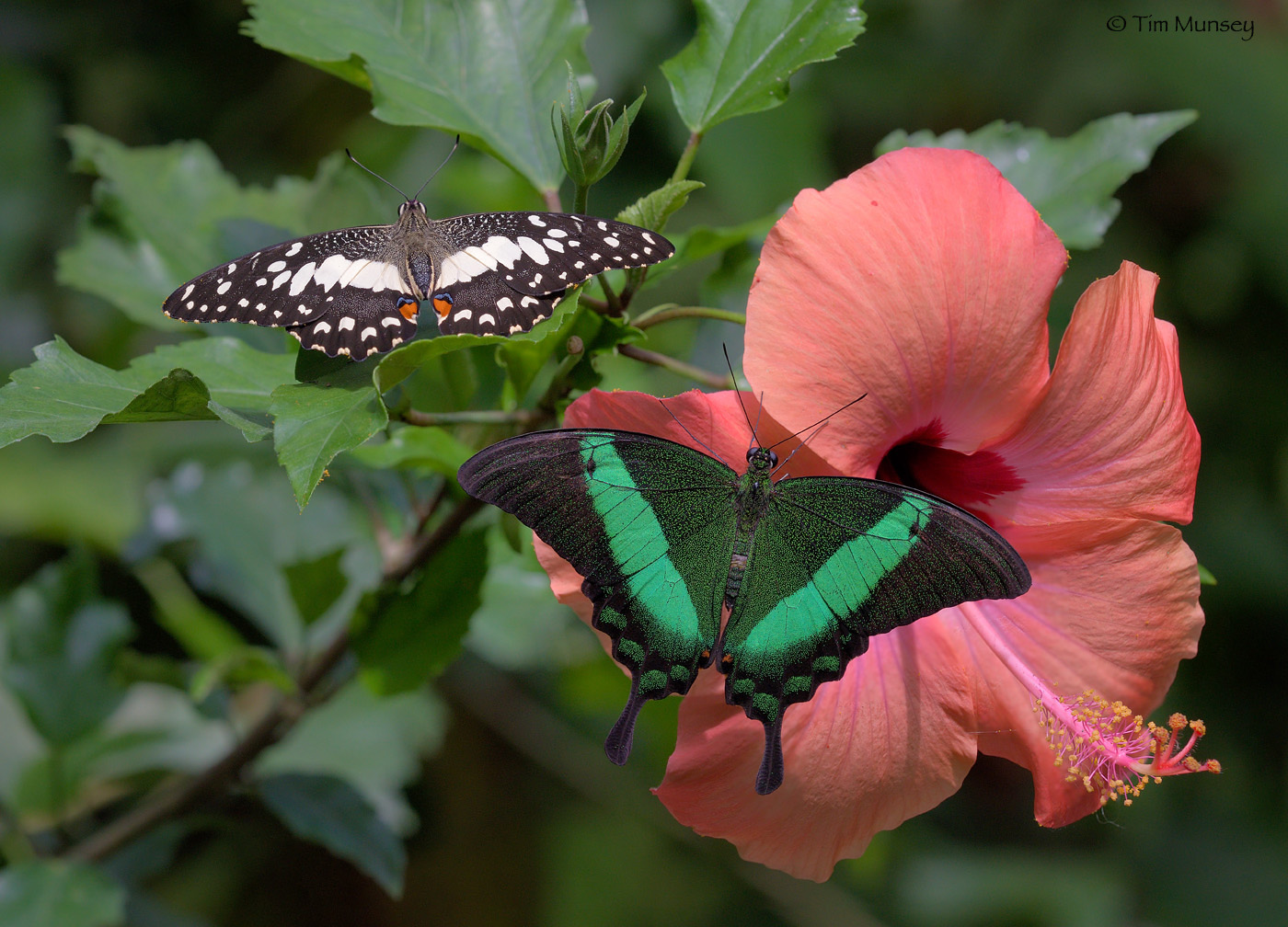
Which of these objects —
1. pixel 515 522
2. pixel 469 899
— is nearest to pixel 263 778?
pixel 515 522

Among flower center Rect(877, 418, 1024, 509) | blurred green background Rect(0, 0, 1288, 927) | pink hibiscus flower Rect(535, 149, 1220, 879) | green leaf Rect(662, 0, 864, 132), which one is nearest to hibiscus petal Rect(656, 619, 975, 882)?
pink hibiscus flower Rect(535, 149, 1220, 879)

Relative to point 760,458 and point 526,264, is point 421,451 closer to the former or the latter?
point 526,264

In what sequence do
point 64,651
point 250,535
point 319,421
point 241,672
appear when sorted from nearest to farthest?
point 319,421, point 241,672, point 64,651, point 250,535

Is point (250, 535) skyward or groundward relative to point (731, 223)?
groundward

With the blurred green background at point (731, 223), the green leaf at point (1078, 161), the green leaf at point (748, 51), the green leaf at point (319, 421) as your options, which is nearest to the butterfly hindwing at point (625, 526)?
the green leaf at point (319, 421)

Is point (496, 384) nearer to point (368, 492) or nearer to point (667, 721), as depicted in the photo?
point (368, 492)

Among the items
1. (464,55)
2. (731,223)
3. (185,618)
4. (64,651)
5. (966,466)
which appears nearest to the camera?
(966,466)

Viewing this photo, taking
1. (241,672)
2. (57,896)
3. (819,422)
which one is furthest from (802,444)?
(57,896)
